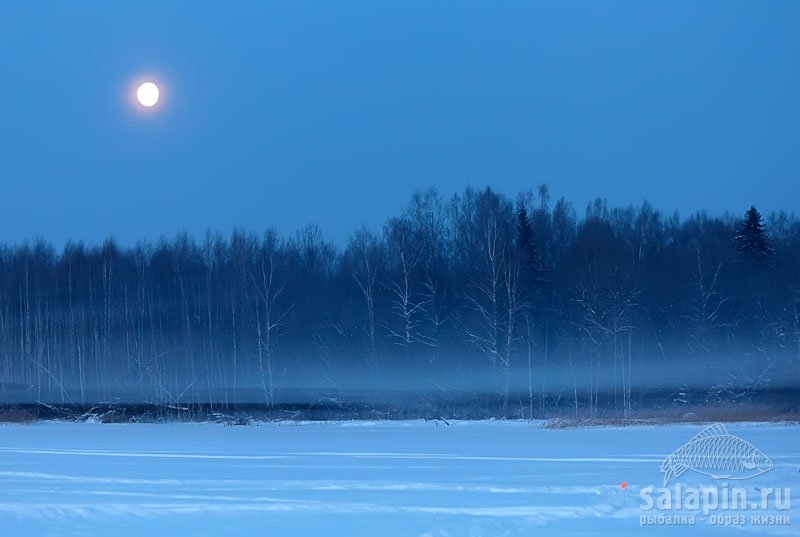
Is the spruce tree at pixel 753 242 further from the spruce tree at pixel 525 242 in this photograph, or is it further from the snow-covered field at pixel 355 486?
the snow-covered field at pixel 355 486

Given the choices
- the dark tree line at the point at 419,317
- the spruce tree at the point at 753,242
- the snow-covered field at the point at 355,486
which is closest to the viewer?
the snow-covered field at the point at 355,486

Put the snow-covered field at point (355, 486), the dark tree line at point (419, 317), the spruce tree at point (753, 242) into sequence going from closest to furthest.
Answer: the snow-covered field at point (355, 486) → the dark tree line at point (419, 317) → the spruce tree at point (753, 242)

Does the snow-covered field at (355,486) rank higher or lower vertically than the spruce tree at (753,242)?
lower

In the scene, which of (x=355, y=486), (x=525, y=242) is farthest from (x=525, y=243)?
(x=355, y=486)

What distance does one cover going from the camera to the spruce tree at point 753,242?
4397 centimetres

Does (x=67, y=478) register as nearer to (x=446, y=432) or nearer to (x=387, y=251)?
(x=446, y=432)

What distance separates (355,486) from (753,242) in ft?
125

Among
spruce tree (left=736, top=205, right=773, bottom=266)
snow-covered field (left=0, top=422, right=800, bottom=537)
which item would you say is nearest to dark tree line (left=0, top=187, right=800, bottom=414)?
spruce tree (left=736, top=205, right=773, bottom=266)

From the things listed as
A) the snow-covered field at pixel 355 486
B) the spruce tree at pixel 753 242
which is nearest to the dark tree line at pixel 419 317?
the spruce tree at pixel 753 242

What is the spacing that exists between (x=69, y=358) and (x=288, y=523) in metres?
40.0

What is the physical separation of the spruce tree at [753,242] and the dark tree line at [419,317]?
104mm

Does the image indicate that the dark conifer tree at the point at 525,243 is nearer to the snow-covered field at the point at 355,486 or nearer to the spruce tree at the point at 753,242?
the spruce tree at the point at 753,242

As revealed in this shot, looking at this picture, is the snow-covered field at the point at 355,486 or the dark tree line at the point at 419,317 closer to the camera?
the snow-covered field at the point at 355,486

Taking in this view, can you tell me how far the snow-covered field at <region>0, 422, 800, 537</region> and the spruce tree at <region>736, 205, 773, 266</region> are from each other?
24755 mm
